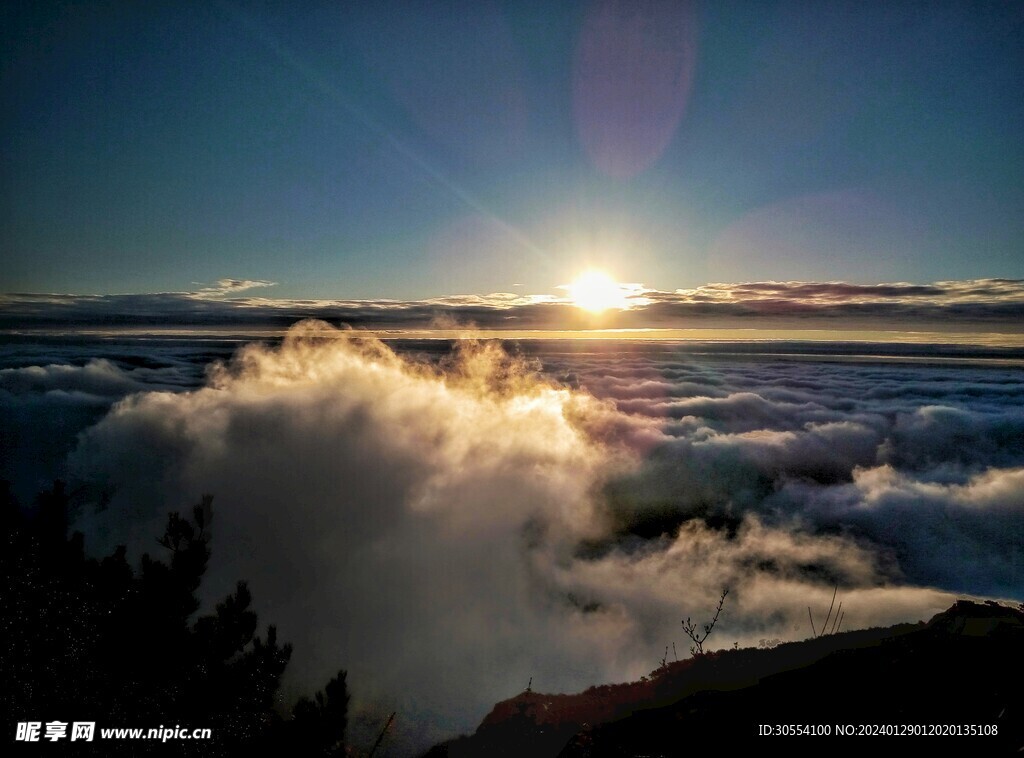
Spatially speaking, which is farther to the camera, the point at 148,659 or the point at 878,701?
the point at 148,659

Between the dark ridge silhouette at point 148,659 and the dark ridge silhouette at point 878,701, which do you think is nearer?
the dark ridge silhouette at point 878,701

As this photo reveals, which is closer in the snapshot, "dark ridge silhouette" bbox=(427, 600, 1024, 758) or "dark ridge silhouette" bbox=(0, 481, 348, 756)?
"dark ridge silhouette" bbox=(427, 600, 1024, 758)

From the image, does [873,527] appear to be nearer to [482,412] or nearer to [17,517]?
[482,412]

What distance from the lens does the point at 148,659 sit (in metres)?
10.6

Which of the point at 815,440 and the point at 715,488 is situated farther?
the point at 815,440

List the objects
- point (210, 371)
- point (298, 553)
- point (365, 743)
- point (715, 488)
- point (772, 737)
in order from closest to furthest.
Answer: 1. point (772, 737)
2. point (365, 743)
3. point (298, 553)
4. point (715, 488)
5. point (210, 371)

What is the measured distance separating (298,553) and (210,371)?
97088 millimetres

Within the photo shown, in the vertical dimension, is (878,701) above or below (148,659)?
above

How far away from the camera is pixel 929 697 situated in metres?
8.38

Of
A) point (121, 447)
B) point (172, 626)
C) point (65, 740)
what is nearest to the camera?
point (65, 740)

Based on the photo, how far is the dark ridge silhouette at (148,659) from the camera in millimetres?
9484

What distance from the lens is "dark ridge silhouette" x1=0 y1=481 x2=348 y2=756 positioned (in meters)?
9.48

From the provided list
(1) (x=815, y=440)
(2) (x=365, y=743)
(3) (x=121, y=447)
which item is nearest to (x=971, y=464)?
(1) (x=815, y=440)

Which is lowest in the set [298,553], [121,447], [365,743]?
[365,743]
